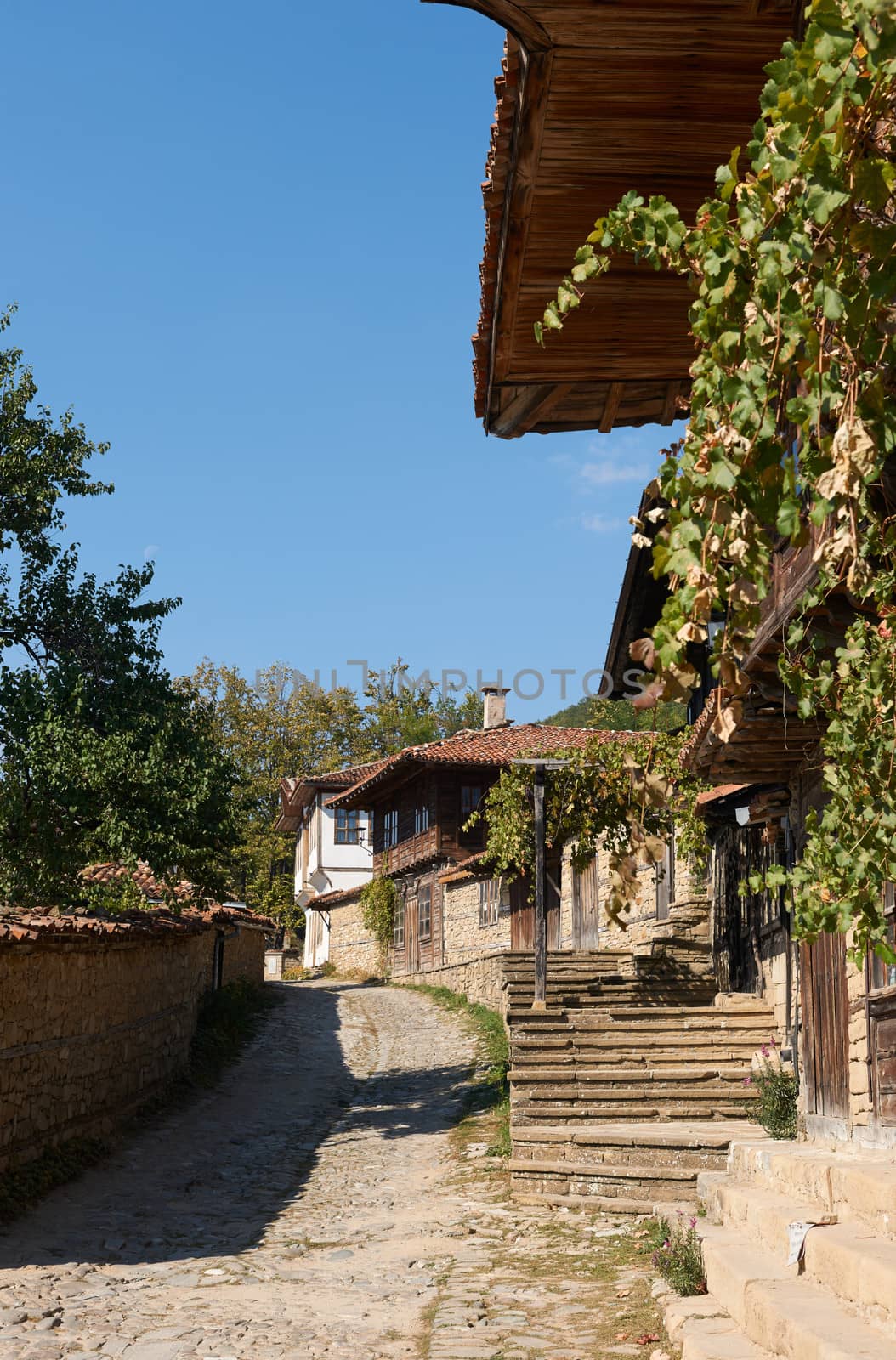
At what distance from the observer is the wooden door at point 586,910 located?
22078mm

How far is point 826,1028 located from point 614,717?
42756 millimetres

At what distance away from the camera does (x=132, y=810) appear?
13.2 metres

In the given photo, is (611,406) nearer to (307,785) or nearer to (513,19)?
(513,19)

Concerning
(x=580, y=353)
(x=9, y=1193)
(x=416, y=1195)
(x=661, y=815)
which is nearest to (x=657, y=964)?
(x=661, y=815)

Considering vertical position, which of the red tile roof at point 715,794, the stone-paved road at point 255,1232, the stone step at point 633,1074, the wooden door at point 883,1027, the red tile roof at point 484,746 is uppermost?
the red tile roof at point 484,746

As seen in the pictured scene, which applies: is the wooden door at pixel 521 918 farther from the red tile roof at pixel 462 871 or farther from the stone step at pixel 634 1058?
the stone step at pixel 634 1058

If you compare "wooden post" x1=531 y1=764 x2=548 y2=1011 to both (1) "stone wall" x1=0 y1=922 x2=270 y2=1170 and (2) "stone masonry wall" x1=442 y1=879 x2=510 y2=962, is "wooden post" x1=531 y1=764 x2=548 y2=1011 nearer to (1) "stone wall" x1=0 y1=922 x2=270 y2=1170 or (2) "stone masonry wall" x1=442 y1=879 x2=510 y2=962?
A: (1) "stone wall" x1=0 y1=922 x2=270 y2=1170

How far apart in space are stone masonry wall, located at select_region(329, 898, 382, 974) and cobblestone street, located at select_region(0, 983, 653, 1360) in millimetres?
20737

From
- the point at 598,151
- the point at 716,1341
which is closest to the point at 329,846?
the point at 716,1341

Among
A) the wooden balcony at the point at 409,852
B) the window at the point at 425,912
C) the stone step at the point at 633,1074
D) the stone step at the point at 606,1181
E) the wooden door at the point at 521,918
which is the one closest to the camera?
the stone step at the point at 606,1181

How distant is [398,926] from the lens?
34.2m

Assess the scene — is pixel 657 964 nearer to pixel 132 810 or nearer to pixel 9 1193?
pixel 132 810

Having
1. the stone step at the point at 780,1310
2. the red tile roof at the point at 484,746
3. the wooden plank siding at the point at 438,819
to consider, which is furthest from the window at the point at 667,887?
the stone step at the point at 780,1310

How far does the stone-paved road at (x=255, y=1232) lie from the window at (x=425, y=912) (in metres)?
13.0
